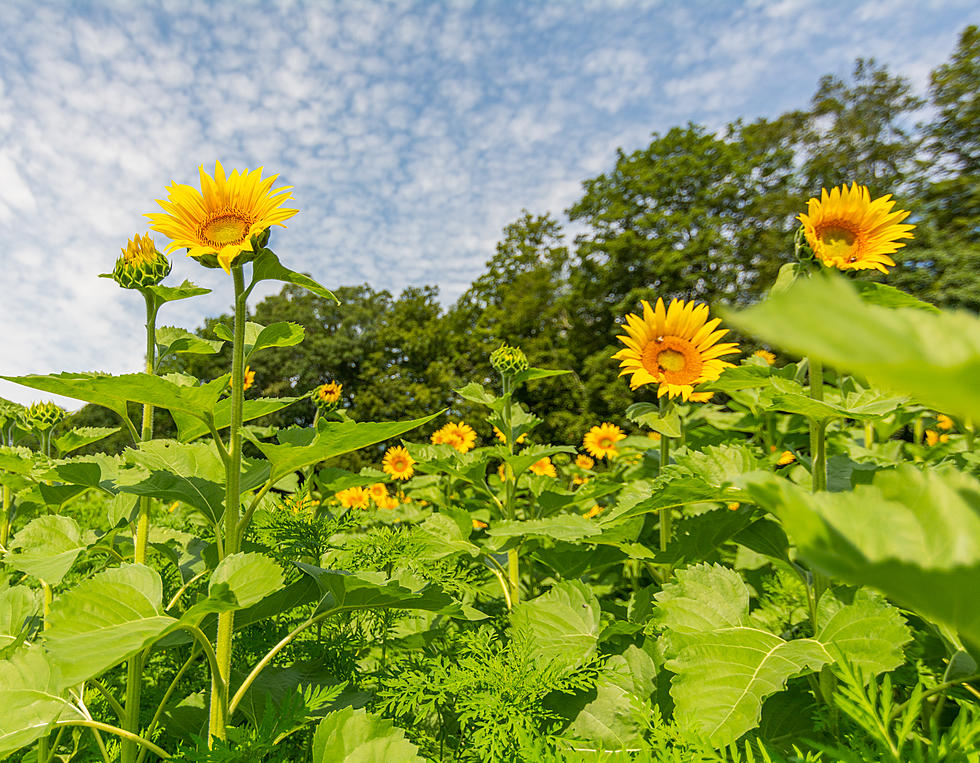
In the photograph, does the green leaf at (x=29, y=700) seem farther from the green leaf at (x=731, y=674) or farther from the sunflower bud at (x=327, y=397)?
the sunflower bud at (x=327, y=397)

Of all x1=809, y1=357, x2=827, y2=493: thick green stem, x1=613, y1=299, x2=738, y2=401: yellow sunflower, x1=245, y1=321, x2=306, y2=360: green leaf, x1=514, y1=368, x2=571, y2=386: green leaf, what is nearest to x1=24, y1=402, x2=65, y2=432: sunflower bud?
x1=245, y1=321, x2=306, y2=360: green leaf

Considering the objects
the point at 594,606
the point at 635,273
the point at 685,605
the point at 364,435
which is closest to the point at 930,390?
the point at 364,435

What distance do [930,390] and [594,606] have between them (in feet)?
3.99

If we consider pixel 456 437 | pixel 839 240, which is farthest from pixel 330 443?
pixel 456 437

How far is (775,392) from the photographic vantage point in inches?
43.8

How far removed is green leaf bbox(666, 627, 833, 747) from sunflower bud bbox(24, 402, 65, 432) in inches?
89.1

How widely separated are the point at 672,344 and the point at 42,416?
7.39 feet

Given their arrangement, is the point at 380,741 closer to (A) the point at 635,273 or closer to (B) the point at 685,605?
(B) the point at 685,605

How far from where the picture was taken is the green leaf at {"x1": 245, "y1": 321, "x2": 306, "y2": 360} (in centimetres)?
108

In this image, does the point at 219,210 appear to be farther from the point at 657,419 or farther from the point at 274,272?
the point at 657,419

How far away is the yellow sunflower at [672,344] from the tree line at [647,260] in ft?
36.7

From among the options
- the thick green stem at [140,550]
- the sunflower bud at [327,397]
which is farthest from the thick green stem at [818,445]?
the sunflower bud at [327,397]

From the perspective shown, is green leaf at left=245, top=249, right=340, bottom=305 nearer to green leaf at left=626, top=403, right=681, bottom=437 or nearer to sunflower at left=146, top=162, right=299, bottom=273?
sunflower at left=146, top=162, right=299, bottom=273

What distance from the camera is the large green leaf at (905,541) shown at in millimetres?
287
